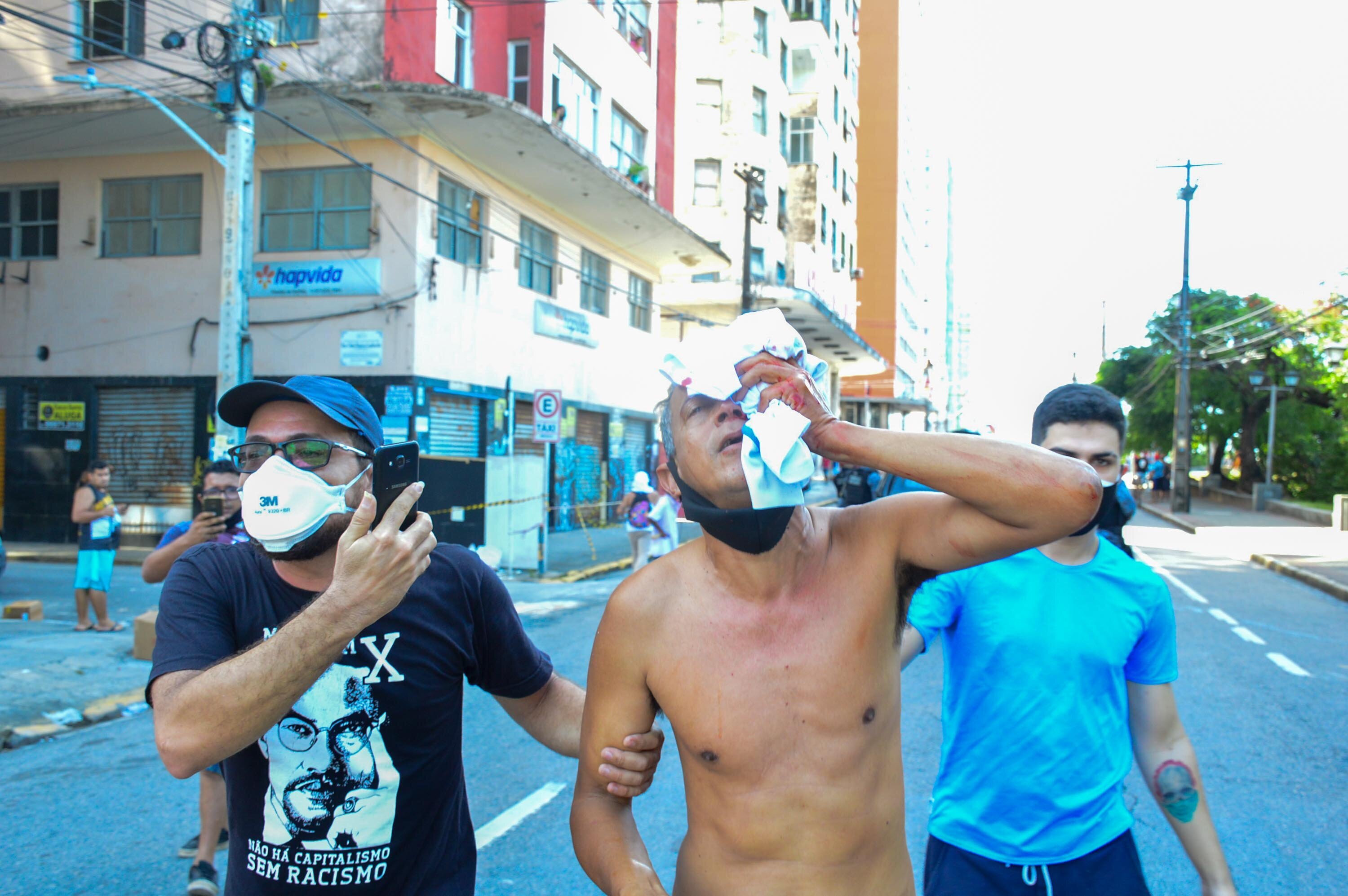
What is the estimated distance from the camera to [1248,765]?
575cm

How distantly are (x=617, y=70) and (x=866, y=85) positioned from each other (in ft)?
160

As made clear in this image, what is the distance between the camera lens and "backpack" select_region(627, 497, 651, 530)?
1281 centimetres

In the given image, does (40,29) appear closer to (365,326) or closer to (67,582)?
(365,326)

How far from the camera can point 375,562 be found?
173cm

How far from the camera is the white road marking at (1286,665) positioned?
331 inches

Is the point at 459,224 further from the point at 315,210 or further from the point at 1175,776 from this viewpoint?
the point at 1175,776

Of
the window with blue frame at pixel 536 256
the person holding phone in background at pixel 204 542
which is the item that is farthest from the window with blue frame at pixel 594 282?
the person holding phone in background at pixel 204 542

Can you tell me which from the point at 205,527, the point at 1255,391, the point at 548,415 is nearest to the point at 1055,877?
the point at 205,527

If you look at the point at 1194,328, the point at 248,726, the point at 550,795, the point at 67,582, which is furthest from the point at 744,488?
the point at 1194,328

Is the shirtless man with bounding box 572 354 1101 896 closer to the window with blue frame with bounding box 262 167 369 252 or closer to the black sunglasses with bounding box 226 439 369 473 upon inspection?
the black sunglasses with bounding box 226 439 369 473

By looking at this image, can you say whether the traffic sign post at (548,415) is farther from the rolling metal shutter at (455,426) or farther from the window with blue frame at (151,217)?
the window with blue frame at (151,217)

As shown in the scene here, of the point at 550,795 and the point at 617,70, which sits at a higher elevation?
the point at 617,70

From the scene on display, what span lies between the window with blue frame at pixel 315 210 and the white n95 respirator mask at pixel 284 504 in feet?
49.5

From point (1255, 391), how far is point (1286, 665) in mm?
28278
